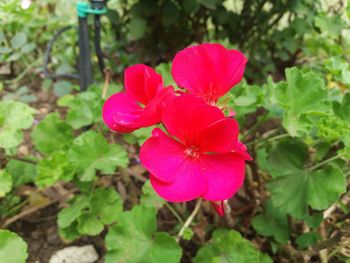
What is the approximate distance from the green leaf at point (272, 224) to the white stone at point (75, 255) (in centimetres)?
51

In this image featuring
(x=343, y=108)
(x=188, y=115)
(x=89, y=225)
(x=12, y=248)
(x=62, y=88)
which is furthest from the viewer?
(x=62, y=88)

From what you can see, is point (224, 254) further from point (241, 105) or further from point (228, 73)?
point (228, 73)

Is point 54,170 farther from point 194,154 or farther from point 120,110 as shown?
point 194,154

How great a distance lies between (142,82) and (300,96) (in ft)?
1.70

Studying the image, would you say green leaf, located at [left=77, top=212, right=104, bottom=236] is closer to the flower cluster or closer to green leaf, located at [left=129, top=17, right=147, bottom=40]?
the flower cluster

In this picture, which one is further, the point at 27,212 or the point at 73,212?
the point at 27,212

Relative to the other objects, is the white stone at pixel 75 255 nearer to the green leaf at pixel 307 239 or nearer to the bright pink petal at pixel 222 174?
the green leaf at pixel 307 239

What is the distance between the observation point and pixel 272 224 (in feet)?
4.40

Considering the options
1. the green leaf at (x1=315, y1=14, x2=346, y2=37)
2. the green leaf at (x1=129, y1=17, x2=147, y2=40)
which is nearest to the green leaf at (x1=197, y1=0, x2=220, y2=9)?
the green leaf at (x1=129, y1=17, x2=147, y2=40)

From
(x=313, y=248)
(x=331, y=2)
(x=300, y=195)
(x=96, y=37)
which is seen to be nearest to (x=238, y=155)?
(x=300, y=195)

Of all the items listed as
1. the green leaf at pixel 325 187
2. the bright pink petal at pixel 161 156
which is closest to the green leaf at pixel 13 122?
the bright pink petal at pixel 161 156

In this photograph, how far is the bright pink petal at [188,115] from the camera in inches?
29.3

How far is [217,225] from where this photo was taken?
1.37 meters

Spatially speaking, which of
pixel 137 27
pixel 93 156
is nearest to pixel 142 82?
pixel 93 156
